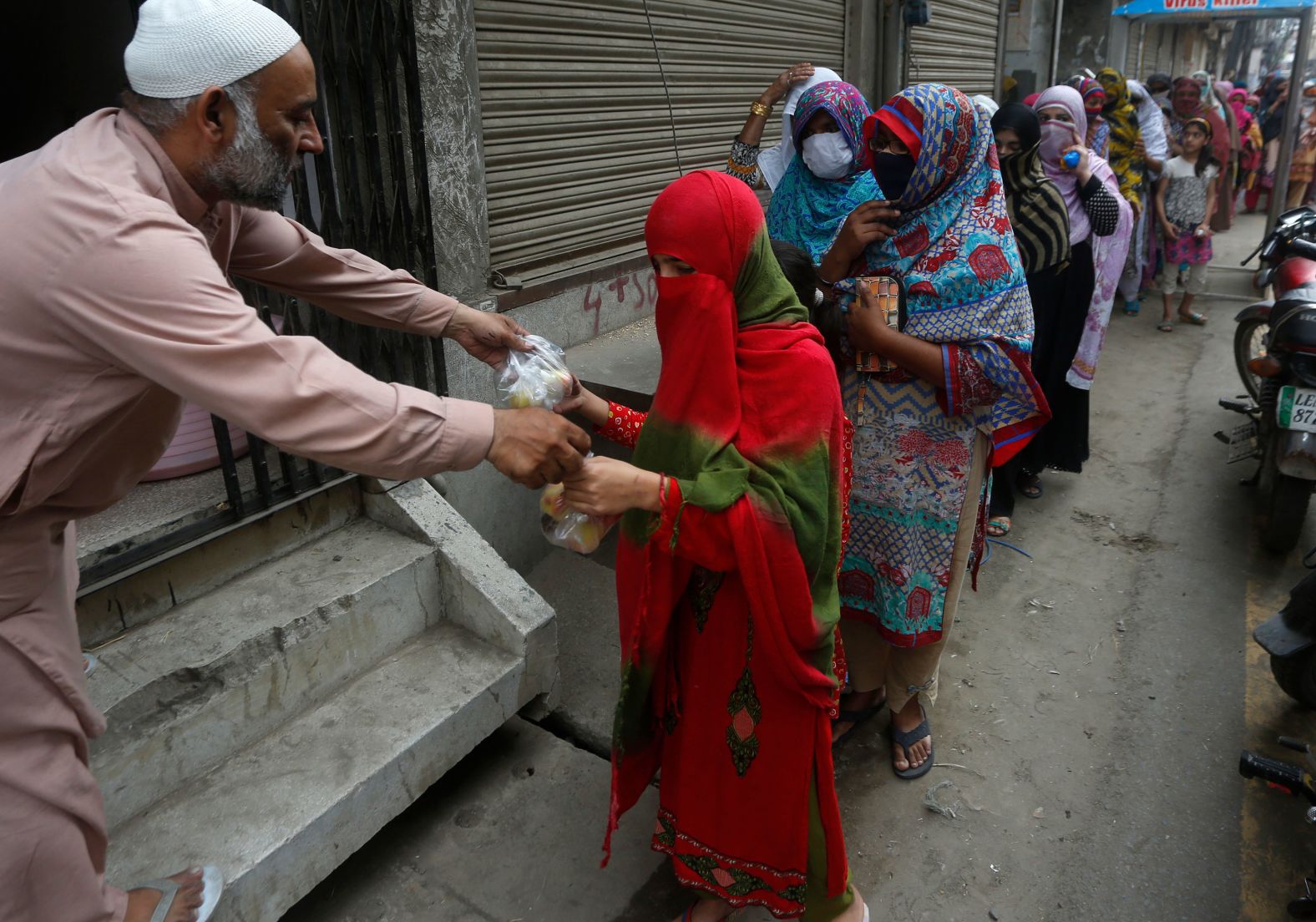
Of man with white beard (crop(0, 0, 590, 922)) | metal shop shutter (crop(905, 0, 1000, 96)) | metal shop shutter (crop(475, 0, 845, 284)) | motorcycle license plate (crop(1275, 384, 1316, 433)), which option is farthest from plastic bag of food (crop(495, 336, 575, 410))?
metal shop shutter (crop(905, 0, 1000, 96))

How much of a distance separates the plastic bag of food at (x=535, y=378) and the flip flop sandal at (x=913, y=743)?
1668 millimetres

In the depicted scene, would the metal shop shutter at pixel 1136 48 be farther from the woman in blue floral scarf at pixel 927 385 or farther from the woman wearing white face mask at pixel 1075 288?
the woman in blue floral scarf at pixel 927 385

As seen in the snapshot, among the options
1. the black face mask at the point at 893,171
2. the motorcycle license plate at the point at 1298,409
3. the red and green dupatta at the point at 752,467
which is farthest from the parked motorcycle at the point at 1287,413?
the red and green dupatta at the point at 752,467

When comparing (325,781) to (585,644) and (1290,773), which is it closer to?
(585,644)

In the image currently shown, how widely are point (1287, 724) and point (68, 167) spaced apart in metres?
3.74

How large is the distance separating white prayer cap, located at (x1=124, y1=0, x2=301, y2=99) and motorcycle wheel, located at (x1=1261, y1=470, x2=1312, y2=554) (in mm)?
4308

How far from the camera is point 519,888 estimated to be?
2439mm

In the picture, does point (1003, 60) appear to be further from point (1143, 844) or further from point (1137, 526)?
point (1143, 844)

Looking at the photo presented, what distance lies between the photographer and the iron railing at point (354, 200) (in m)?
2.72

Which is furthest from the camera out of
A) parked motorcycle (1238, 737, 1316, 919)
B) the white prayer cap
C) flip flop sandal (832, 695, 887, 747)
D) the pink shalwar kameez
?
flip flop sandal (832, 695, 887, 747)

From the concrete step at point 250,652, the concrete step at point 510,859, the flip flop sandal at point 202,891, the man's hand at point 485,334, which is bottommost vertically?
the concrete step at point 510,859

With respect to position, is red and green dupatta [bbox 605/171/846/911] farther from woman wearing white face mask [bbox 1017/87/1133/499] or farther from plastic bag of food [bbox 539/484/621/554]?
woman wearing white face mask [bbox 1017/87/1133/499]

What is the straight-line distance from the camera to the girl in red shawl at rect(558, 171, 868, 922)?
174 centimetres

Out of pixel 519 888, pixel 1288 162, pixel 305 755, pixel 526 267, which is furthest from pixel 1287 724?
pixel 1288 162
